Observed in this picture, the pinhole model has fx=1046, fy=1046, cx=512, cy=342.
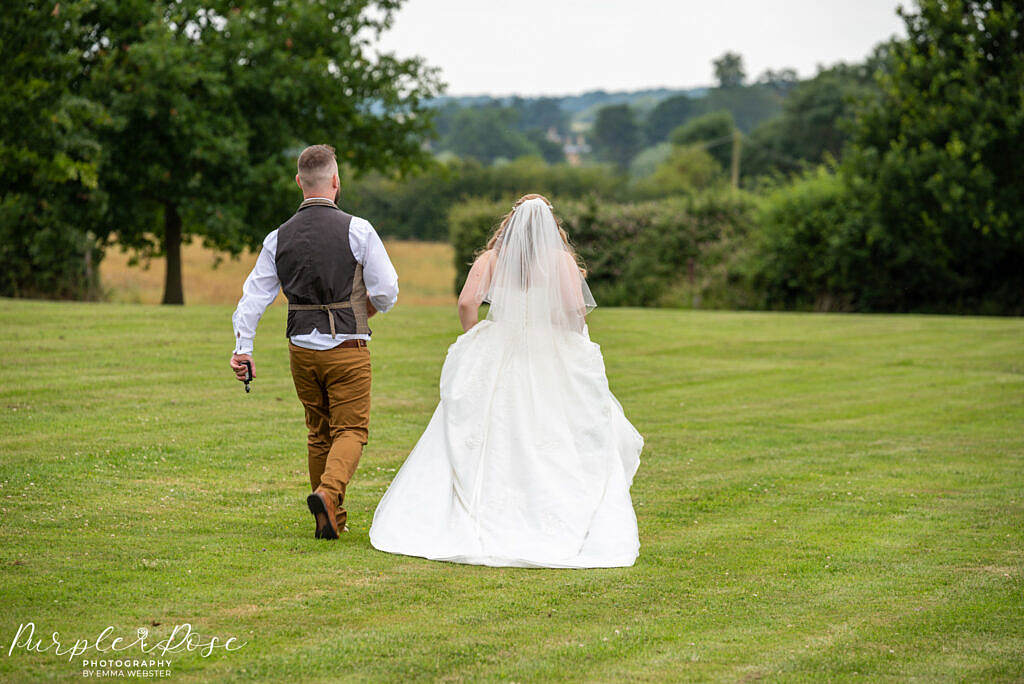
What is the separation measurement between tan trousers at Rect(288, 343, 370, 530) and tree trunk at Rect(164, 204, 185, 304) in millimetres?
22559

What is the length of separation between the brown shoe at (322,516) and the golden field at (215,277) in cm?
2219

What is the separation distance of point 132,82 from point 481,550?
870 inches

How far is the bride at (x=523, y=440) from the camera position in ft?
21.1

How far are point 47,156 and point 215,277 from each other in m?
18.7

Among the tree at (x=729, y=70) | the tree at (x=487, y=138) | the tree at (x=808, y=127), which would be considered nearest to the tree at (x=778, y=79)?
the tree at (x=729, y=70)

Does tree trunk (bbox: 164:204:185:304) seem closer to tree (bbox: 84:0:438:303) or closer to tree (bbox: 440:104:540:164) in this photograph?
tree (bbox: 84:0:438:303)

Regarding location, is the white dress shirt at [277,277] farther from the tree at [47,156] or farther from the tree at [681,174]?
the tree at [681,174]

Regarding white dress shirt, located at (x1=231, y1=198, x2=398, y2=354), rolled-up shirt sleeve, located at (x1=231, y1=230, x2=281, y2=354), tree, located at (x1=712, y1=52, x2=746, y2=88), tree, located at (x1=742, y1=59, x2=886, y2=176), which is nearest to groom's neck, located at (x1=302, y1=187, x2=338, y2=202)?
white dress shirt, located at (x1=231, y1=198, x2=398, y2=354)

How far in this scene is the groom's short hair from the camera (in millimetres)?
6508

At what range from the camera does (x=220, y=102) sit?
25609 millimetres

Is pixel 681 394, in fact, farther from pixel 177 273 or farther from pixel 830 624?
pixel 177 273

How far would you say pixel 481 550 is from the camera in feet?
20.7

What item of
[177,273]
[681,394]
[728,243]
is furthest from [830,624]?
[728,243]

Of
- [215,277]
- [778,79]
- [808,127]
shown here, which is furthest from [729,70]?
[215,277]
